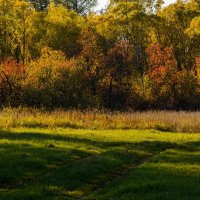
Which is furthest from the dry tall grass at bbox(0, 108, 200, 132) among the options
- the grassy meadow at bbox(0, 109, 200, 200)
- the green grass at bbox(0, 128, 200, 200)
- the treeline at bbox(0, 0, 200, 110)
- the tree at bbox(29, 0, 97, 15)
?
the tree at bbox(29, 0, 97, 15)

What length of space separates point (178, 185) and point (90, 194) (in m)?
2.94

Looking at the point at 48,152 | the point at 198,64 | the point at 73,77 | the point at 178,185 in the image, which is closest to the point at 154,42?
the point at 198,64

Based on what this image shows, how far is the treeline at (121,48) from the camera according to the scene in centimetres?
6806

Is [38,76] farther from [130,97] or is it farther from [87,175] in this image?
[87,175]

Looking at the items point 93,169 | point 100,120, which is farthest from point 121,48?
point 93,169

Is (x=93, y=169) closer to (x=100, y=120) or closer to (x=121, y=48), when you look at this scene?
(x=100, y=120)

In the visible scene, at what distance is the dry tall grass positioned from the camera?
123 feet

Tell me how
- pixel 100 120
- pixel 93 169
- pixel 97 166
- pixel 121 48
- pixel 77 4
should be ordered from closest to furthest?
pixel 93 169 → pixel 97 166 → pixel 100 120 → pixel 121 48 → pixel 77 4

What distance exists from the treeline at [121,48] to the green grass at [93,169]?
33.9 m

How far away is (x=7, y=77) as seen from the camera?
56.7m

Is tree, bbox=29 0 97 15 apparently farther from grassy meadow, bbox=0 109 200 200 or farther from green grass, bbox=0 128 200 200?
green grass, bbox=0 128 200 200

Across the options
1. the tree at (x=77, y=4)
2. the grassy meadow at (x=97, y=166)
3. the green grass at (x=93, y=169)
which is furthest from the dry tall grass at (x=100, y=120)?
the tree at (x=77, y=4)

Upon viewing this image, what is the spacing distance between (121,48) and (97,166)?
51.4 m

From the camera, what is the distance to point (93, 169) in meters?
18.1
